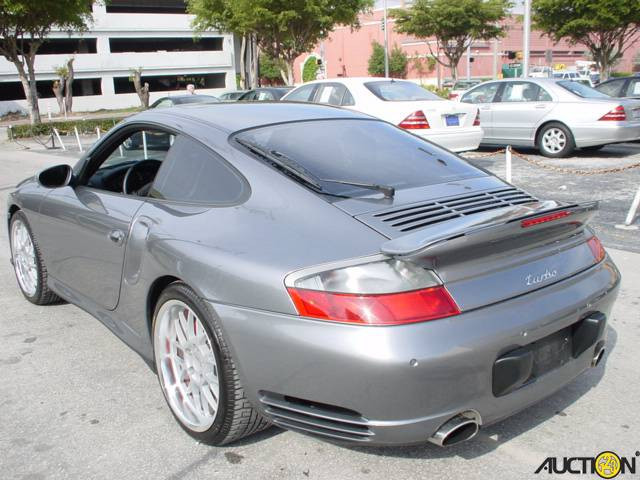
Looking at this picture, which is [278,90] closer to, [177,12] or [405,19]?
[405,19]

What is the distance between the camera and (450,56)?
42.4m

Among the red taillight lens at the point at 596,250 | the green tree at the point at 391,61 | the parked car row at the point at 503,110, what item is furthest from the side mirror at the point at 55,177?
the green tree at the point at 391,61

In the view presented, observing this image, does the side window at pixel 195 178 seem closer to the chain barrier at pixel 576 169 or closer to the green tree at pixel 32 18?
the chain barrier at pixel 576 169

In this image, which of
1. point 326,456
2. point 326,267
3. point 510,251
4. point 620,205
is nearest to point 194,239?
point 326,267

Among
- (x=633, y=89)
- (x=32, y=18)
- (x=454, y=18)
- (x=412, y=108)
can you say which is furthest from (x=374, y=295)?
(x=454, y=18)

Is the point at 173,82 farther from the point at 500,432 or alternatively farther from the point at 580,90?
the point at 500,432

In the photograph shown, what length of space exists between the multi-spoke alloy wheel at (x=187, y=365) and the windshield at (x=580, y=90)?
1098 centimetres

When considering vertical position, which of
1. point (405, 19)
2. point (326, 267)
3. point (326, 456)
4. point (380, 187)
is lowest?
point (326, 456)

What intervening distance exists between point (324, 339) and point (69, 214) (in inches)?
89.4

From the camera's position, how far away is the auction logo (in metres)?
2.64

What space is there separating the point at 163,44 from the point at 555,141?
5308 cm

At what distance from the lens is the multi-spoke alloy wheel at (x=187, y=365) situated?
2.80 meters

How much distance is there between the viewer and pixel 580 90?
12.3 meters

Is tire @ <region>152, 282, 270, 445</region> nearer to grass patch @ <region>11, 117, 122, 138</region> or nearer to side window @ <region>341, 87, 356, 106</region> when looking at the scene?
side window @ <region>341, 87, 356, 106</region>
